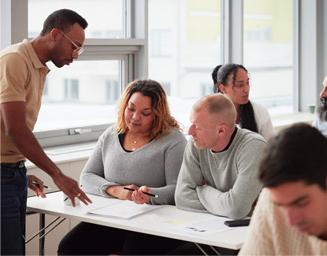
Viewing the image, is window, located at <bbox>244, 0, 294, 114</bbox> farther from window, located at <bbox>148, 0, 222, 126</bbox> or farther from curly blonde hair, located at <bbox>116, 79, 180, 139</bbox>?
curly blonde hair, located at <bbox>116, 79, 180, 139</bbox>

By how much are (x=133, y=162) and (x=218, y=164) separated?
520 millimetres

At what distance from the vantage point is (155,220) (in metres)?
3.14

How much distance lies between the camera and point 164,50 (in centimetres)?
575

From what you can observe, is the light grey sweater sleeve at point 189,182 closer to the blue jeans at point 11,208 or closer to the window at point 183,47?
the blue jeans at point 11,208

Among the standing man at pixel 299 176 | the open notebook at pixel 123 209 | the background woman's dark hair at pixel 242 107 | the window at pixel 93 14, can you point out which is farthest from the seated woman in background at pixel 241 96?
the standing man at pixel 299 176

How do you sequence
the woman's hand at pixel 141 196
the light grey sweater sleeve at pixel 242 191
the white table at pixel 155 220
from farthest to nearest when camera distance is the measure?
the woman's hand at pixel 141 196, the light grey sweater sleeve at pixel 242 191, the white table at pixel 155 220

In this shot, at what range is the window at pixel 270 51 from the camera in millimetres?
6918

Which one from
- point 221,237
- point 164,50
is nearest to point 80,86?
point 164,50

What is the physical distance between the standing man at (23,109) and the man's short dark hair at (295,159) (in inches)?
61.1

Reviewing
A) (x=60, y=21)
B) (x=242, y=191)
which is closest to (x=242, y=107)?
(x=242, y=191)

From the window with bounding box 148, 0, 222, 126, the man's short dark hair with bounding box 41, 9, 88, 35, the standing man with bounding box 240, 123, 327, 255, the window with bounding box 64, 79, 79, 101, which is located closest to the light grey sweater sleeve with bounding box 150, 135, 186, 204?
the man's short dark hair with bounding box 41, 9, 88, 35

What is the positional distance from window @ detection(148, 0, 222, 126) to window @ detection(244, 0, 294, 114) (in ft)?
1.65

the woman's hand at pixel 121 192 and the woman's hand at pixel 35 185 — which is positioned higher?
the woman's hand at pixel 35 185

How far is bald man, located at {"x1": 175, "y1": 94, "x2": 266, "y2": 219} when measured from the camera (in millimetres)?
3137
